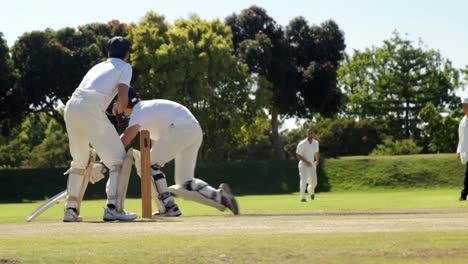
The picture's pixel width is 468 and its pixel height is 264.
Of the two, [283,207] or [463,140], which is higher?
[463,140]

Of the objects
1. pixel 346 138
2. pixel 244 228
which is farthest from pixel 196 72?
pixel 244 228

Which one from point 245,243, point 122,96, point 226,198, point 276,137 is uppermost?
point 276,137

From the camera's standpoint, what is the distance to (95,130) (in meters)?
13.2

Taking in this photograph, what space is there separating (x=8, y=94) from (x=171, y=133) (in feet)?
159

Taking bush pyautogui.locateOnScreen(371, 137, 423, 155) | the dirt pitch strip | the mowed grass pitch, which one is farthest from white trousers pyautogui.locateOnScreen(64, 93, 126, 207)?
bush pyautogui.locateOnScreen(371, 137, 423, 155)

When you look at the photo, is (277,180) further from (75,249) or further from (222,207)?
(75,249)

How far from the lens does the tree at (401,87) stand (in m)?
90.6

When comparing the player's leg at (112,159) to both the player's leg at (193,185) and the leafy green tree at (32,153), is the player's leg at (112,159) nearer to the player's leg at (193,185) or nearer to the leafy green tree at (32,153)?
the player's leg at (193,185)

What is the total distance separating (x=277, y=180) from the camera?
180ft

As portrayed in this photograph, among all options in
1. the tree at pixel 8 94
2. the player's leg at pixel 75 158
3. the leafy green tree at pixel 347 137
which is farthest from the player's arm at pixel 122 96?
the leafy green tree at pixel 347 137

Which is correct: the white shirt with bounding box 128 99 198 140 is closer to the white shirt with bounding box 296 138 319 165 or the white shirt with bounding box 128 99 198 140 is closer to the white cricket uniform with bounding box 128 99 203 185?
the white cricket uniform with bounding box 128 99 203 185

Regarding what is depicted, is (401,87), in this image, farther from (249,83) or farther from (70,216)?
(70,216)

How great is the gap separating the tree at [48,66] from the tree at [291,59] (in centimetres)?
1173

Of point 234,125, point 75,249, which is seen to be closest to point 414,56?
point 234,125
